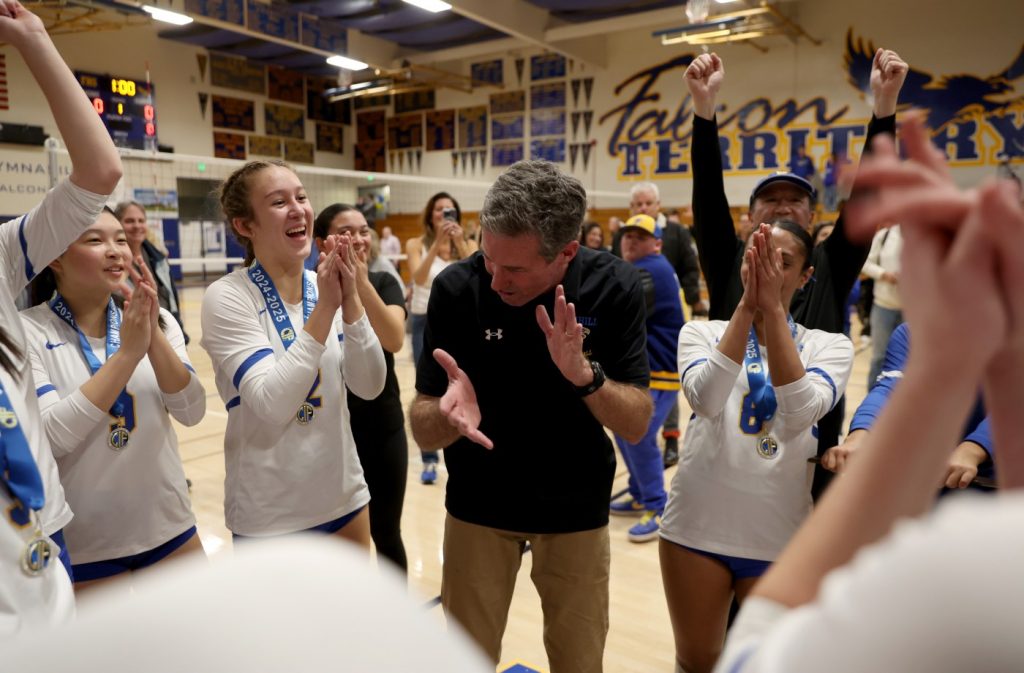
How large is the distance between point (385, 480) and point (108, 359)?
1.27 meters

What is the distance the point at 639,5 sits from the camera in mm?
14977

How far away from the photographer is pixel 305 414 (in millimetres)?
2361

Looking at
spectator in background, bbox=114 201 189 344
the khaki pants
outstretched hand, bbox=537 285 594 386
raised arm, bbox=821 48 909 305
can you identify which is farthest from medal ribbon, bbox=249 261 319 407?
spectator in background, bbox=114 201 189 344

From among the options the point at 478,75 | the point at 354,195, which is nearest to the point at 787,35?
the point at 478,75

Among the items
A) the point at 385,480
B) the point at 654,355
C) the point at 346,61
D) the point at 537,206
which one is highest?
the point at 346,61

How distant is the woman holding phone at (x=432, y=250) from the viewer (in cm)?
549

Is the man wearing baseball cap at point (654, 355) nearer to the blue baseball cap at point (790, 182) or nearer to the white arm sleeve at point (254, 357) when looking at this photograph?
the blue baseball cap at point (790, 182)

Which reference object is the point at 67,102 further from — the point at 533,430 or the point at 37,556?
the point at 533,430

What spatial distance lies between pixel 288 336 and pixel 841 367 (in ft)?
5.81

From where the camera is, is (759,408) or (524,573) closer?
(759,408)

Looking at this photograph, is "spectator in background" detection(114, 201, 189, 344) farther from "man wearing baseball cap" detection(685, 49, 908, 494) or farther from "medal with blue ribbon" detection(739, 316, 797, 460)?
"medal with blue ribbon" detection(739, 316, 797, 460)

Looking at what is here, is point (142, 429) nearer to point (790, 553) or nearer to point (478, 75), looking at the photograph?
point (790, 553)

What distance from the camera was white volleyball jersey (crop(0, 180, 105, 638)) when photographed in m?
1.48

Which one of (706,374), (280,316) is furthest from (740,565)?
(280,316)
